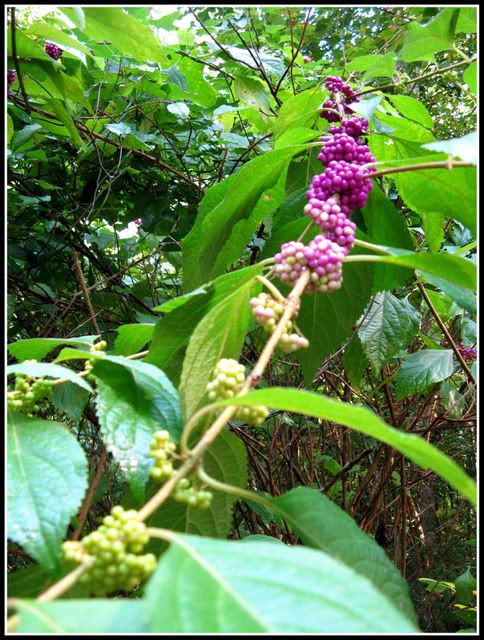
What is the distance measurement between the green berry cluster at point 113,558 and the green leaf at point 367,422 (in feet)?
0.42

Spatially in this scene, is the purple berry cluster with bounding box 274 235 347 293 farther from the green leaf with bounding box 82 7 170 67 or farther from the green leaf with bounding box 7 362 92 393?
the green leaf with bounding box 82 7 170 67

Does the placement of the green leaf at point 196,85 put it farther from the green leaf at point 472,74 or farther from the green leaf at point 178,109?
the green leaf at point 472,74

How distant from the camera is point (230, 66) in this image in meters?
1.87

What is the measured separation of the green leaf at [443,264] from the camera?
0.66m

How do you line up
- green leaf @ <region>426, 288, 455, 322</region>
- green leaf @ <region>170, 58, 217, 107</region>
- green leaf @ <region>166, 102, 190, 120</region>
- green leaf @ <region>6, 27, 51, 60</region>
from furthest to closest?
green leaf @ <region>170, 58, 217, 107</region> < green leaf @ <region>166, 102, 190, 120</region> < green leaf @ <region>426, 288, 455, 322</region> < green leaf @ <region>6, 27, 51, 60</region>

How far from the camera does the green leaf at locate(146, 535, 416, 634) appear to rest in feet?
1.10

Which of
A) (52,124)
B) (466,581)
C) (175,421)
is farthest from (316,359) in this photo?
(466,581)

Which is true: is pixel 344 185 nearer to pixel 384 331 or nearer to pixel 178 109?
pixel 384 331

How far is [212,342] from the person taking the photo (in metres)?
0.64

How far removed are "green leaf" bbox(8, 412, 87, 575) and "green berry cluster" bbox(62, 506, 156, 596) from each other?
0.06 metres

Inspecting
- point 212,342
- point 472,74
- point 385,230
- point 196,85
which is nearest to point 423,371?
point 385,230

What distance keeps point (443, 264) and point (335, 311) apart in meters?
0.29

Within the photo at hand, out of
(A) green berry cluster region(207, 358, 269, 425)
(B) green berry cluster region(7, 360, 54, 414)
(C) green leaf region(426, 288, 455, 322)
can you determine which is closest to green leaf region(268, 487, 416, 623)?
(A) green berry cluster region(207, 358, 269, 425)

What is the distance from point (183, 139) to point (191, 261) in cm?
124
